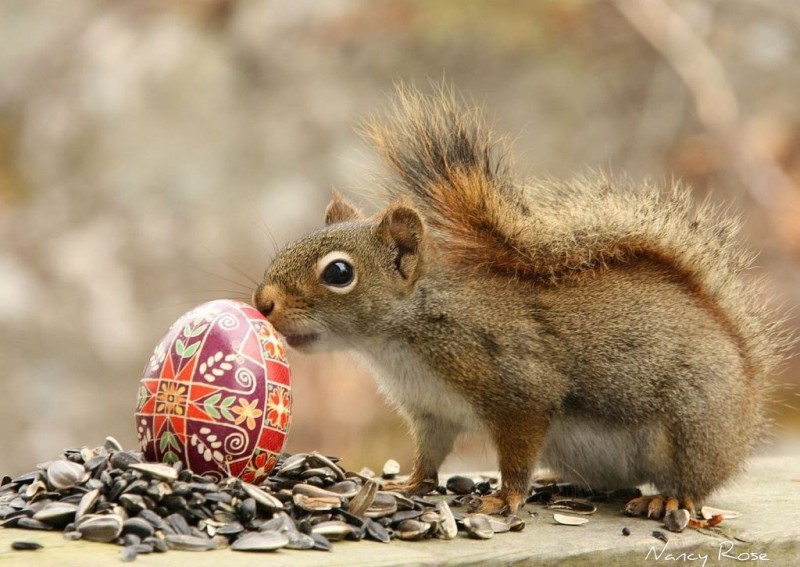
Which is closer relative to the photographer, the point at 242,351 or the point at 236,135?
the point at 242,351

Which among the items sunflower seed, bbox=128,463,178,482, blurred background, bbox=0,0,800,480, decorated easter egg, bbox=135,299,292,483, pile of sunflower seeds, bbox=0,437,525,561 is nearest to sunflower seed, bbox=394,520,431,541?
pile of sunflower seeds, bbox=0,437,525,561

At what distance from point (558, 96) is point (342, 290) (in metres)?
3.67

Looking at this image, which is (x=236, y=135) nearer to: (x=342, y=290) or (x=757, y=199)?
(x=757, y=199)

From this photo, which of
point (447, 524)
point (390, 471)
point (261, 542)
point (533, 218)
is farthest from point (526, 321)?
point (261, 542)

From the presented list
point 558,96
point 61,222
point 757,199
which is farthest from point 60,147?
point 757,199

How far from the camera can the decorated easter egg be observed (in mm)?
2156

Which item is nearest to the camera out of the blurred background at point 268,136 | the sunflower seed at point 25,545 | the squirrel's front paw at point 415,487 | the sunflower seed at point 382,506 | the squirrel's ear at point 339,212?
the sunflower seed at point 25,545

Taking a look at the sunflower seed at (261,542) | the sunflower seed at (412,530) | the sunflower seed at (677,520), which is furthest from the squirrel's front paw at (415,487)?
the sunflower seed at (261,542)

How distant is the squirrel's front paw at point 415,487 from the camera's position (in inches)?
102

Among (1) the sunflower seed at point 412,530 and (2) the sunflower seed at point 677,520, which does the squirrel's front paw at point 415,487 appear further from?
(2) the sunflower seed at point 677,520

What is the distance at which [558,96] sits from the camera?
19.3 ft

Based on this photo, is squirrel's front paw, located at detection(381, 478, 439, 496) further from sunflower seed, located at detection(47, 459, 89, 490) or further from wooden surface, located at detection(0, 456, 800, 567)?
sunflower seed, located at detection(47, 459, 89, 490)

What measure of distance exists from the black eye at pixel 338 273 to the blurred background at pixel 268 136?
2.45 m

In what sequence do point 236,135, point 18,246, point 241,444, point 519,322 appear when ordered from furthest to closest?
point 236,135, point 18,246, point 519,322, point 241,444
